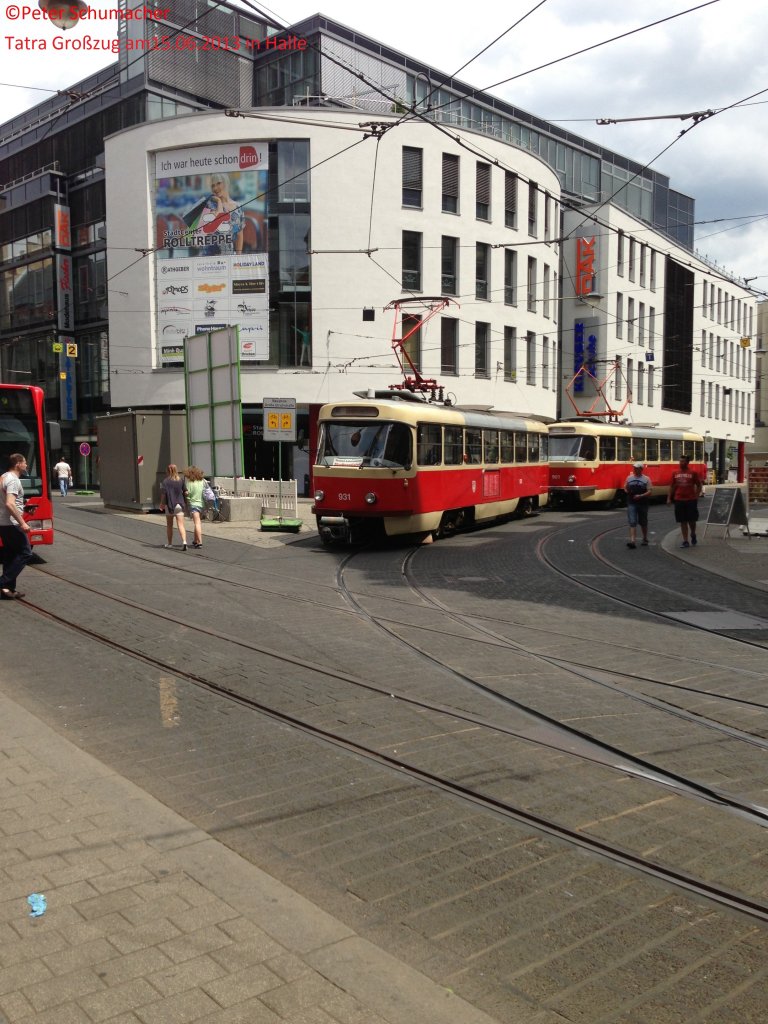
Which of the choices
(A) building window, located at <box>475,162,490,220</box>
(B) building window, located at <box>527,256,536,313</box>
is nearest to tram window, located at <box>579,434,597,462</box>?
(A) building window, located at <box>475,162,490,220</box>

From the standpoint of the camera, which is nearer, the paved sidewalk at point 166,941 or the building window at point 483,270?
the paved sidewalk at point 166,941

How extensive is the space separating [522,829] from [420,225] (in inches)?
1408

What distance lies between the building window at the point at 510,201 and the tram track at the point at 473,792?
36.7 metres

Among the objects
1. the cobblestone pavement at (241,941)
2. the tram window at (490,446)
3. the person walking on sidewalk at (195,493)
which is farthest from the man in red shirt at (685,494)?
the cobblestone pavement at (241,941)

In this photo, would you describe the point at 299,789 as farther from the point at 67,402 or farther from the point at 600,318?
the point at 600,318

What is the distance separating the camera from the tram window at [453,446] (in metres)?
18.5

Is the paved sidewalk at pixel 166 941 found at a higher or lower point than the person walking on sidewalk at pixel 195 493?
lower

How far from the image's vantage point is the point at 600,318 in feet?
165

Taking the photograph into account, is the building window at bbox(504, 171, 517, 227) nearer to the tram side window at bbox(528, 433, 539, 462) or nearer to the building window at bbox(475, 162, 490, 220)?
the building window at bbox(475, 162, 490, 220)

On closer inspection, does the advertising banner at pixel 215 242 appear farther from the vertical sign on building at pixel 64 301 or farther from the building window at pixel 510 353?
the building window at pixel 510 353

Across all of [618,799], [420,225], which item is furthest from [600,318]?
[618,799]

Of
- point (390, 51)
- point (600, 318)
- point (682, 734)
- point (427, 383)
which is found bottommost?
point (682, 734)

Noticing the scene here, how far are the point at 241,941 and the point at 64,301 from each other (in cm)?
4652

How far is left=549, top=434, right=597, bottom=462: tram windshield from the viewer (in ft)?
95.9
